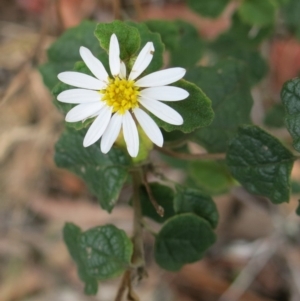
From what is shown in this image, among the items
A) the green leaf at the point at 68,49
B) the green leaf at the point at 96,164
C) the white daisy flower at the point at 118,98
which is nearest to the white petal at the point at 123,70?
the white daisy flower at the point at 118,98

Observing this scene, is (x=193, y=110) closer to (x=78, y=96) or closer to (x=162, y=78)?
(x=162, y=78)

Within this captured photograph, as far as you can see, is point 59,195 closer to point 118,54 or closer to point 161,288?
point 161,288

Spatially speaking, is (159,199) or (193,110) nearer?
(193,110)

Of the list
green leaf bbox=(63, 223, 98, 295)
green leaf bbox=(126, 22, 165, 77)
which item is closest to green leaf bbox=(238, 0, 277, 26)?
green leaf bbox=(126, 22, 165, 77)

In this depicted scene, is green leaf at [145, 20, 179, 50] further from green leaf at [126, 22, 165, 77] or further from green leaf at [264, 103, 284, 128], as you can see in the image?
green leaf at [264, 103, 284, 128]

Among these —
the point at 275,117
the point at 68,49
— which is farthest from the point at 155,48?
the point at 275,117

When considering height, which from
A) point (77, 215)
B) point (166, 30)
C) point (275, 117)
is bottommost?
point (77, 215)

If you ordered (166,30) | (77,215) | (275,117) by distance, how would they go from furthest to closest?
(77,215), (275,117), (166,30)
